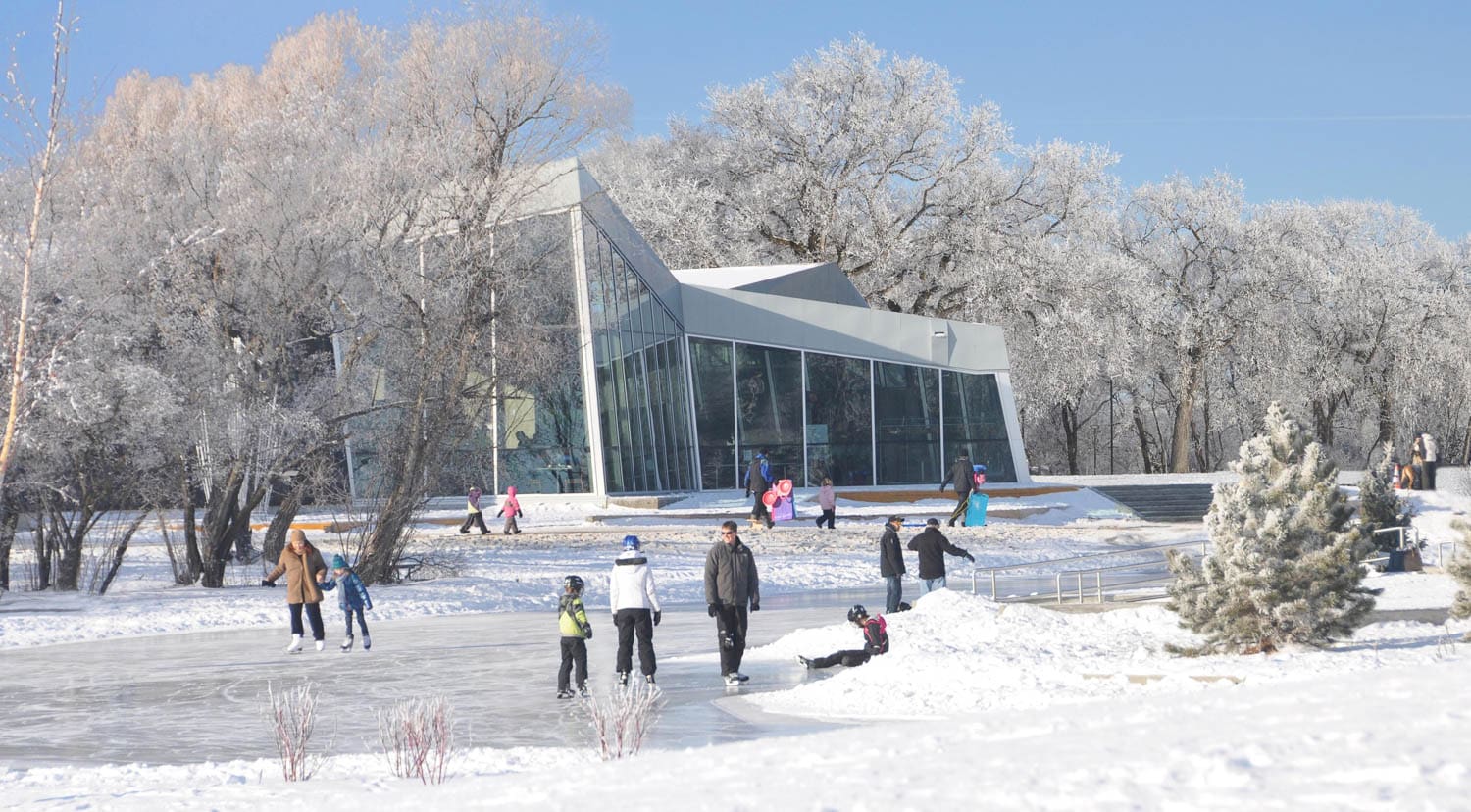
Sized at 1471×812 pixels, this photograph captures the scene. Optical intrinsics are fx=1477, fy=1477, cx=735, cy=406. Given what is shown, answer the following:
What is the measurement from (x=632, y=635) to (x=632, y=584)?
0.55 m

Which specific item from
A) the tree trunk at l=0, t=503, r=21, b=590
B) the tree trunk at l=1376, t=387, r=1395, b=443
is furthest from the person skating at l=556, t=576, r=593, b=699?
the tree trunk at l=1376, t=387, r=1395, b=443

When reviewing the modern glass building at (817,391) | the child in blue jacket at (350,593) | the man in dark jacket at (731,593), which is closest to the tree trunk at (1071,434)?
the modern glass building at (817,391)

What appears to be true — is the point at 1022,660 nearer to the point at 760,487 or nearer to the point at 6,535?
the point at 6,535

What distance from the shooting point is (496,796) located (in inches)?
241

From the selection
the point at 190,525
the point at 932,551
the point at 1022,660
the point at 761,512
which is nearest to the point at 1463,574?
the point at 1022,660

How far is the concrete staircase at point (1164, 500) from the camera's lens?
38938mm

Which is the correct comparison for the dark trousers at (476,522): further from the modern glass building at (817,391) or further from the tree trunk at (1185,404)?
the tree trunk at (1185,404)

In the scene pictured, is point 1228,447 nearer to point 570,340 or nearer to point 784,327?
point 784,327

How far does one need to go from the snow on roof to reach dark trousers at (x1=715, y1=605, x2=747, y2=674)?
31.6 meters

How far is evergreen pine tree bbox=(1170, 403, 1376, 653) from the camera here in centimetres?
1262

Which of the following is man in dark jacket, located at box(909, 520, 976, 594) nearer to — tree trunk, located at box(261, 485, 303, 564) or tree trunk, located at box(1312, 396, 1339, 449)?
tree trunk, located at box(261, 485, 303, 564)

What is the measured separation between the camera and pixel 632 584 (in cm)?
1282

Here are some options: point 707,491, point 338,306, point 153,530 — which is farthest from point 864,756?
point 707,491

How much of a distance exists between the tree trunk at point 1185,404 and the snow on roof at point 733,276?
1790 centimetres
